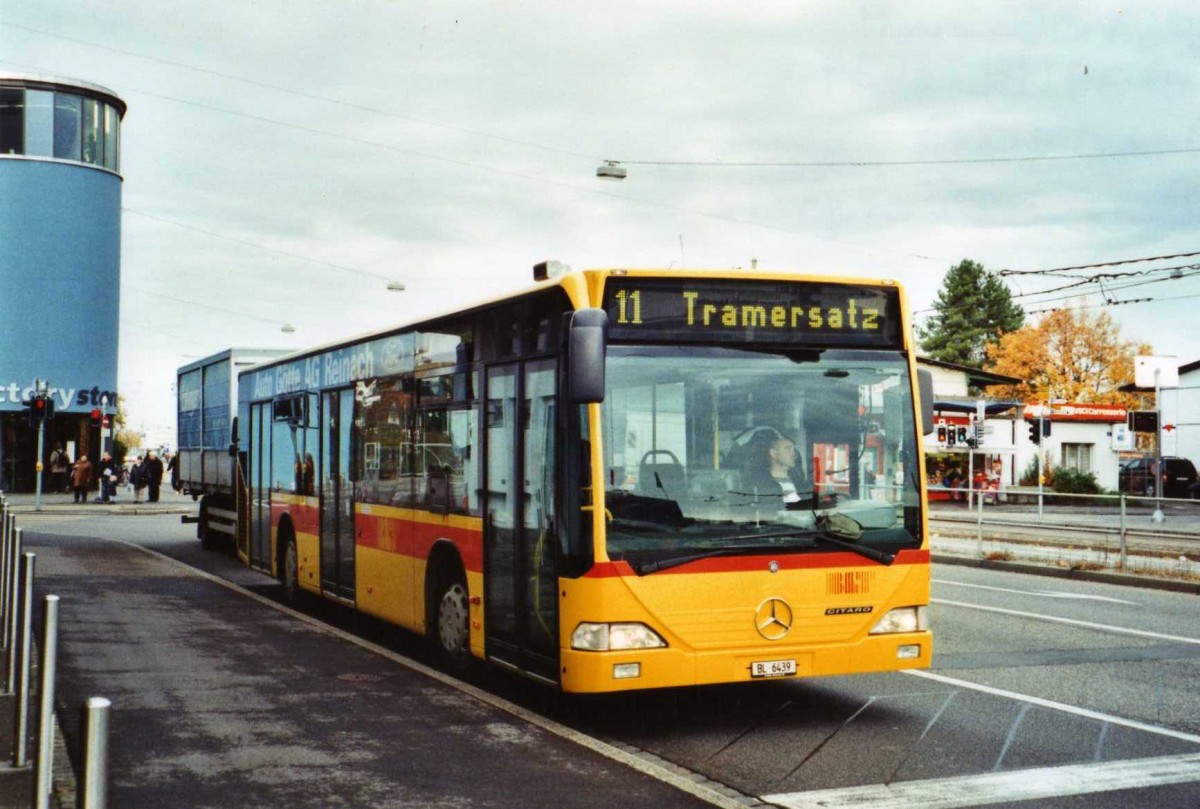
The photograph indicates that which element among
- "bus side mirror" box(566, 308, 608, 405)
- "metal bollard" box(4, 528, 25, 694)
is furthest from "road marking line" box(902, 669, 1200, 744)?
"metal bollard" box(4, 528, 25, 694)

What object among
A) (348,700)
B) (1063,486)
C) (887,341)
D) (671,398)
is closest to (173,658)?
(348,700)

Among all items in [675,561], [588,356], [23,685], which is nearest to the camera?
[23,685]

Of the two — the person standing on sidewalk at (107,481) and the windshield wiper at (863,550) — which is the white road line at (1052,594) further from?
the person standing on sidewalk at (107,481)

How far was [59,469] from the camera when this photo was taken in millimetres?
48344

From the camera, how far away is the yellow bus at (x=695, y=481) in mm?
7727

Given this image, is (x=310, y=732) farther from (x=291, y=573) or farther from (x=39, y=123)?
(x=39, y=123)

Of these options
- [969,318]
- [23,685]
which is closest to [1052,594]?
[23,685]

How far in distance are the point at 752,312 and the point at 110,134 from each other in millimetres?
54635

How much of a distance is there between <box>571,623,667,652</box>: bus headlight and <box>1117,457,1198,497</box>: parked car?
4768cm

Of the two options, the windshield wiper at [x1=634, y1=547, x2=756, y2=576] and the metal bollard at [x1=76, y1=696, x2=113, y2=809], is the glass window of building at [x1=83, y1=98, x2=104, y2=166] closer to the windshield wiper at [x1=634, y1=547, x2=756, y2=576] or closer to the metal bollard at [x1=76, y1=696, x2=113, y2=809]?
the windshield wiper at [x1=634, y1=547, x2=756, y2=576]

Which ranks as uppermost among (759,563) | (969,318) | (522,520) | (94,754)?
(969,318)

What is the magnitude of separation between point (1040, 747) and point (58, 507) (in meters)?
39.5

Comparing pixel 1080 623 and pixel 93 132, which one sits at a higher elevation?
pixel 93 132

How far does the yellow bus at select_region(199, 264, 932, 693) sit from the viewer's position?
7.73 meters
